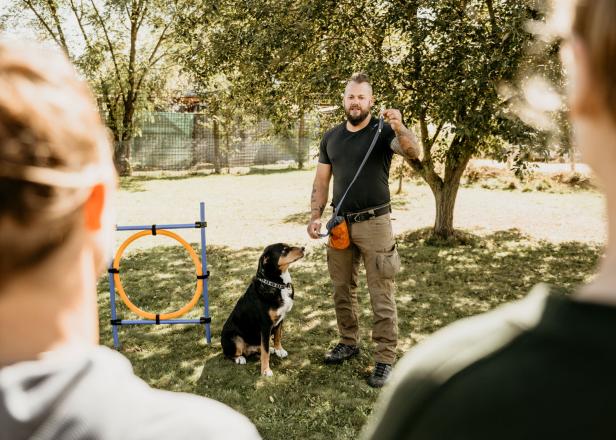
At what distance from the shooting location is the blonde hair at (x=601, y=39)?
1.90 feet

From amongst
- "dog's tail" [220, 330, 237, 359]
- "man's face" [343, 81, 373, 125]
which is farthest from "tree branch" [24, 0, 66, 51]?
"man's face" [343, 81, 373, 125]

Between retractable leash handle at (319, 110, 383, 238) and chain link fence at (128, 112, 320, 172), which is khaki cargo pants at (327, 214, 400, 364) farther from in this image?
chain link fence at (128, 112, 320, 172)

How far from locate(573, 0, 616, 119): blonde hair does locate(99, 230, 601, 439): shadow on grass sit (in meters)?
3.80

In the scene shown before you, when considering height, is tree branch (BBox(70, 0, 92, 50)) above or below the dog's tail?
above

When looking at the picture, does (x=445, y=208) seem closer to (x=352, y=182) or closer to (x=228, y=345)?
(x=352, y=182)

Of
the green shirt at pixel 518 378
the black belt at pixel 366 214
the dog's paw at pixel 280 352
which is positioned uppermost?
the green shirt at pixel 518 378

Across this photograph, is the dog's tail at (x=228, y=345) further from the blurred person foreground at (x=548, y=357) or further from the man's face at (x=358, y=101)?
the blurred person foreground at (x=548, y=357)

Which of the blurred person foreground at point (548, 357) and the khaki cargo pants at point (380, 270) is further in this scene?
the khaki cargo pants at point (380, 270)

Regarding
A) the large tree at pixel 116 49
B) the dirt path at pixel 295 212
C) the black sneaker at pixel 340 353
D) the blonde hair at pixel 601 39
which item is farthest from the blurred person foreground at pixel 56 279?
the large tree at pixel 116 49

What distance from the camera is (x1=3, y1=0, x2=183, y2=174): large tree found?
2006 centimetres

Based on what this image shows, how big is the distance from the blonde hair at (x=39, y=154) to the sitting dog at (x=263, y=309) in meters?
4.28

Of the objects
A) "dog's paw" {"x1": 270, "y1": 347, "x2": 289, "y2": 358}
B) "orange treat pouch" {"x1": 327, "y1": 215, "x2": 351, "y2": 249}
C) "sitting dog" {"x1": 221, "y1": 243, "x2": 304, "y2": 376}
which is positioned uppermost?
"orange treat pouch" {"x1": 327, "y1": 215, "x2": 351, "y2": 249}

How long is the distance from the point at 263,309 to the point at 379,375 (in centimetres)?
119

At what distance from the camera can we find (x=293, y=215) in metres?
13.3
